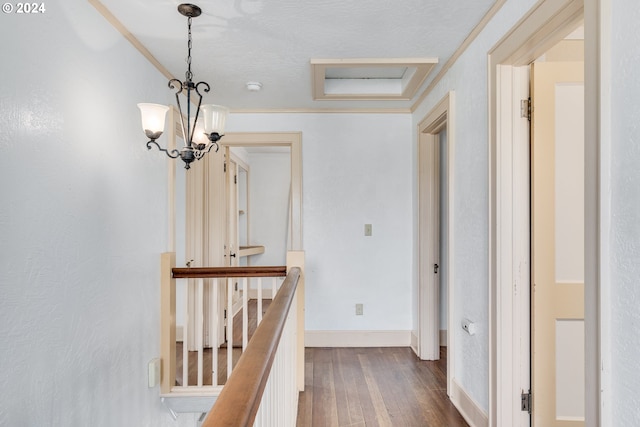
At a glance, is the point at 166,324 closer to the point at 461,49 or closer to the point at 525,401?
the point at 525,401

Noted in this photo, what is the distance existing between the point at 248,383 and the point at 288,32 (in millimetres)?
2038

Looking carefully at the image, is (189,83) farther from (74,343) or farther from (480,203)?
(480,203)

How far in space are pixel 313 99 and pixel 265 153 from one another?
300 centimetres

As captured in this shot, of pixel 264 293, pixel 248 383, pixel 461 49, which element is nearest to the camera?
pixel 248 383

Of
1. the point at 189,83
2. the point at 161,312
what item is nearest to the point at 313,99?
the point at 189,83

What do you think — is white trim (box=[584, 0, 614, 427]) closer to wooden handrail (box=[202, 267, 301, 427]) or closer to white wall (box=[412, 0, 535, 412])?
white wall (box=[412, 0, 535, 412])

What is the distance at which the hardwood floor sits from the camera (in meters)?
2.27

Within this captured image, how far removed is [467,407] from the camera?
7.30 feet

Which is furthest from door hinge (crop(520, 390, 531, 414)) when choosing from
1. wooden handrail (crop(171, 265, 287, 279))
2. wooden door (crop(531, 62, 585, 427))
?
wooden handrail (crop(171, 265, 287, 279))

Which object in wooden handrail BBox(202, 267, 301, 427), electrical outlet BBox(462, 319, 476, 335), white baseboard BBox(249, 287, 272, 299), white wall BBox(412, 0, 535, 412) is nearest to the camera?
wooden handrail BBox(202, 267, 301, 427)

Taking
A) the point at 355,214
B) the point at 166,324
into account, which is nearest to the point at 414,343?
the point at 355,214

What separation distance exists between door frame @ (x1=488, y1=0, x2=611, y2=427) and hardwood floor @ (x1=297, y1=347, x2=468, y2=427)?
58 cm

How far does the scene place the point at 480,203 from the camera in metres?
2.08

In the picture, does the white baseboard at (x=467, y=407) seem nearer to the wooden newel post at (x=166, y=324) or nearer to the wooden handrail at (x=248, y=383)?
the wooden handrail at (x=248, y=383)
